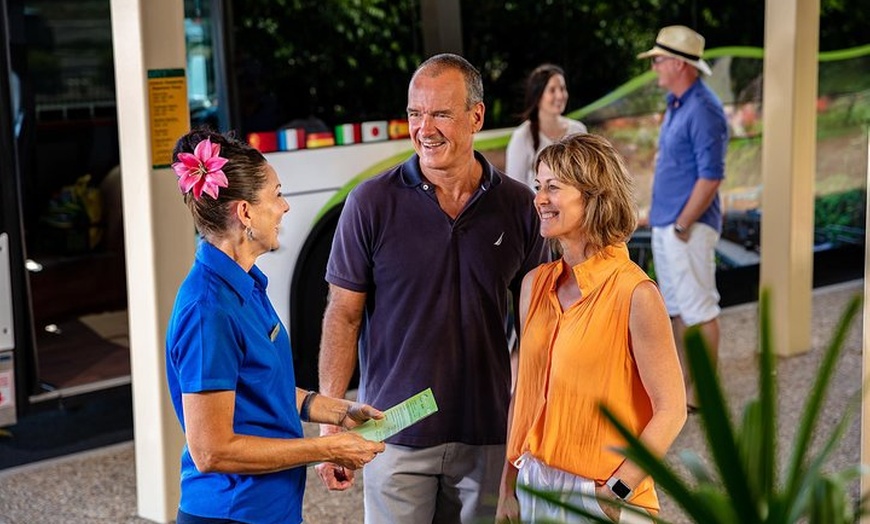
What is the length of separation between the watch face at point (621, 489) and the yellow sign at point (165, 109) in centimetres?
284

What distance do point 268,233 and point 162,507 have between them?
2779 mm

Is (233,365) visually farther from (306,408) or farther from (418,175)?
(418,175)

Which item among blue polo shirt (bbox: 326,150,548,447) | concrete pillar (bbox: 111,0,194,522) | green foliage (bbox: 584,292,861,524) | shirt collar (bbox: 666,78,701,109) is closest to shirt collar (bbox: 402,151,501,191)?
blue polo shirt (bbox: 326,150,548,447)

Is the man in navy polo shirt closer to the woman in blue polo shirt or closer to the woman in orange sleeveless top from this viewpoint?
the woman in orange sleeveless top

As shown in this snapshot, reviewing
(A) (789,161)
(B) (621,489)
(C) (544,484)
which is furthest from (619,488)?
(A) (789,161)

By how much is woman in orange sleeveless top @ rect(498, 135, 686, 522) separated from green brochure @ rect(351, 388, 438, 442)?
0.21 metres

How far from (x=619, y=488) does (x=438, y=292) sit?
782 millimetres

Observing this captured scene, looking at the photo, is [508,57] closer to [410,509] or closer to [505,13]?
[505,13]

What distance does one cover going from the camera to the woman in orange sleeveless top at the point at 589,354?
121 inches

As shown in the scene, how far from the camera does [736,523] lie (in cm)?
136

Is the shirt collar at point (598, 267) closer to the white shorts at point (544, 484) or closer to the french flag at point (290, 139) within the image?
the white shorts at point (544, 484)

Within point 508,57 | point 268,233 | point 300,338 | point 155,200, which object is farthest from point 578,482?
point 508,57

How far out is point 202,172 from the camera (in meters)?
2.94

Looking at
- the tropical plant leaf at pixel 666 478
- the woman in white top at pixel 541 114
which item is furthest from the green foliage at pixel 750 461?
the woman in white top at pixel 541 114
